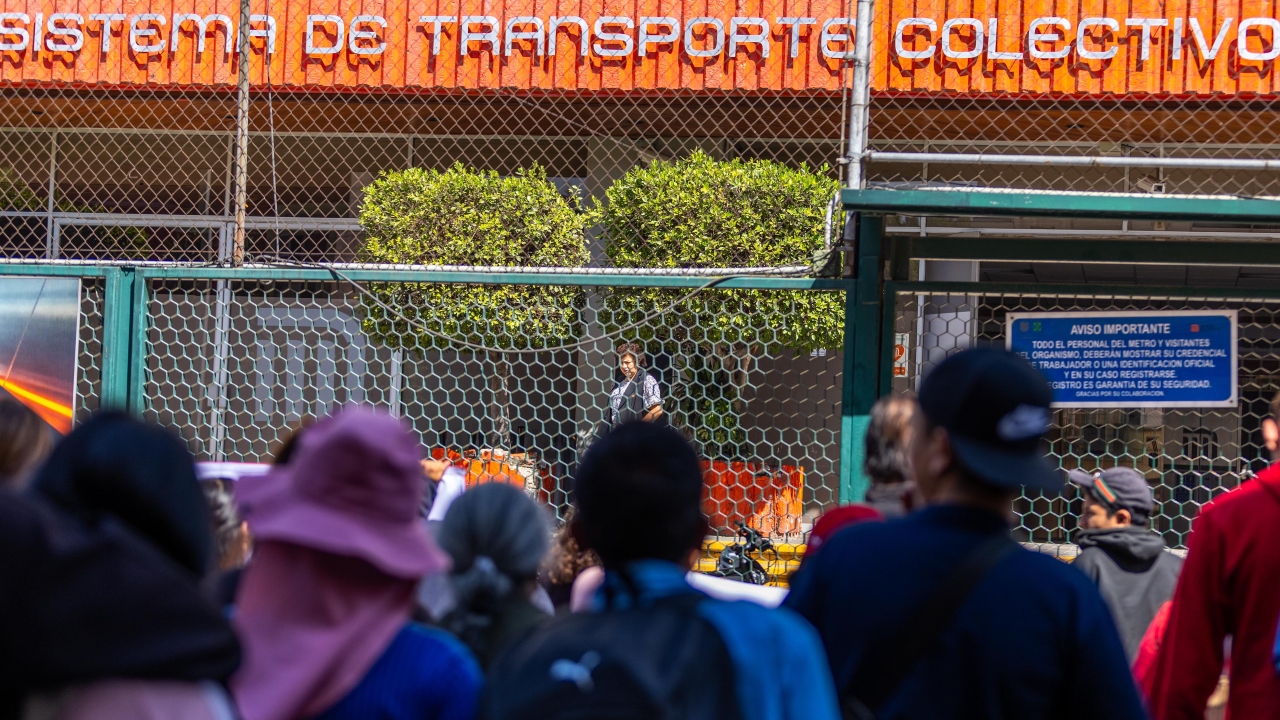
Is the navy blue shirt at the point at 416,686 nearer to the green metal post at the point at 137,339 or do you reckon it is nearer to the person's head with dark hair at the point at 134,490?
the person's head with dark hair at the point at 134,490

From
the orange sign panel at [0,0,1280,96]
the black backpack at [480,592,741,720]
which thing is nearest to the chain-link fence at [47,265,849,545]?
the black backpack at [480,592,741,720]

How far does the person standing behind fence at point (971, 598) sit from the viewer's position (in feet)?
5.75

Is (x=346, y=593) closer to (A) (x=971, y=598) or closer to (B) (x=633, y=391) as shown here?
(A) (x=971, y=598)

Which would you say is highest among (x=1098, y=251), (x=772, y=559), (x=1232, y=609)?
(x=1098, y=251)

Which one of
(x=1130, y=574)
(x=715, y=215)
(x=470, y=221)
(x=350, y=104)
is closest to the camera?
(x=1130, y=574)

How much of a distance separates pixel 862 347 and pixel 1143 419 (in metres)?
1.13

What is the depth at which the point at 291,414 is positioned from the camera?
486cm

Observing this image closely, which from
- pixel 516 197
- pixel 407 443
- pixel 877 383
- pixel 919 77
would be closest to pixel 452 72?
pixel 516 197

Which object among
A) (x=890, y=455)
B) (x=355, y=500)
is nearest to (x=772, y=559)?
(x=890, y=455)

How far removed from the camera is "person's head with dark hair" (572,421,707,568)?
1.68 m

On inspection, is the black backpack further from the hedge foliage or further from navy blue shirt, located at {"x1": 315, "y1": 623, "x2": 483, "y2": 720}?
the hedge foliage

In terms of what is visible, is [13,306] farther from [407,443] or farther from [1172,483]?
[1172,483]

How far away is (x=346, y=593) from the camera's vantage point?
5.46 feet

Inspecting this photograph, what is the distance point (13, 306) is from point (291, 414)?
114 centimetres
